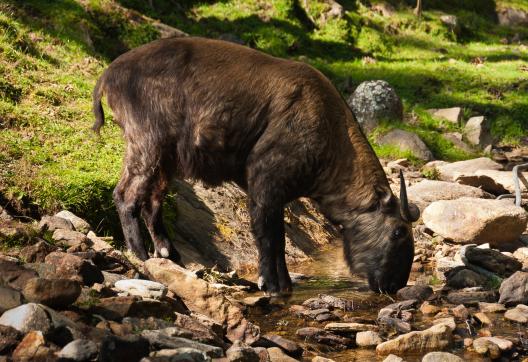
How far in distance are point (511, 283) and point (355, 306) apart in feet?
4.17

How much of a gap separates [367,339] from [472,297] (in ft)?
5.29

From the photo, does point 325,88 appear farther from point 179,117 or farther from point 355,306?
point 355,306

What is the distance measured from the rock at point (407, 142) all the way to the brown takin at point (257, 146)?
22.7ft

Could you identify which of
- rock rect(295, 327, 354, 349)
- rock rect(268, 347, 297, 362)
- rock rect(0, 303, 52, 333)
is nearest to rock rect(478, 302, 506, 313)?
rock rect(295, 327, 354, 349)

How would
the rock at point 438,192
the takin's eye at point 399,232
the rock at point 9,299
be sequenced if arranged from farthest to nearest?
the rock at point 438,192, the takin's eye at point 399,232, the rock at point 9,299

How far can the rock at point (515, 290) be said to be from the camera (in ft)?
20.7

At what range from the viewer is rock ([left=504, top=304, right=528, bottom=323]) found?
5836mm

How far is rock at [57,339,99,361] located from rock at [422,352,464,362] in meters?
2.01

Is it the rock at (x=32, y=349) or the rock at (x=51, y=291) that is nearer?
the rock at (x=32, y=349)

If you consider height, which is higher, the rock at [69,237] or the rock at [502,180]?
the rock at [69,237]

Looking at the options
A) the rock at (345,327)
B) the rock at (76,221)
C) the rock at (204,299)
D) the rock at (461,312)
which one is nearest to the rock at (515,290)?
the rock at (461,312)

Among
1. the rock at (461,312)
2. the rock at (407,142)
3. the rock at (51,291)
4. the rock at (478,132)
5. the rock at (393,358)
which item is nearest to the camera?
the rock at (51,291)

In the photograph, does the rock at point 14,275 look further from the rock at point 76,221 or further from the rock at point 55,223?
the rock at point 76,221

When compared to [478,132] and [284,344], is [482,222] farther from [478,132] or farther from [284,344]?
[478,132]
